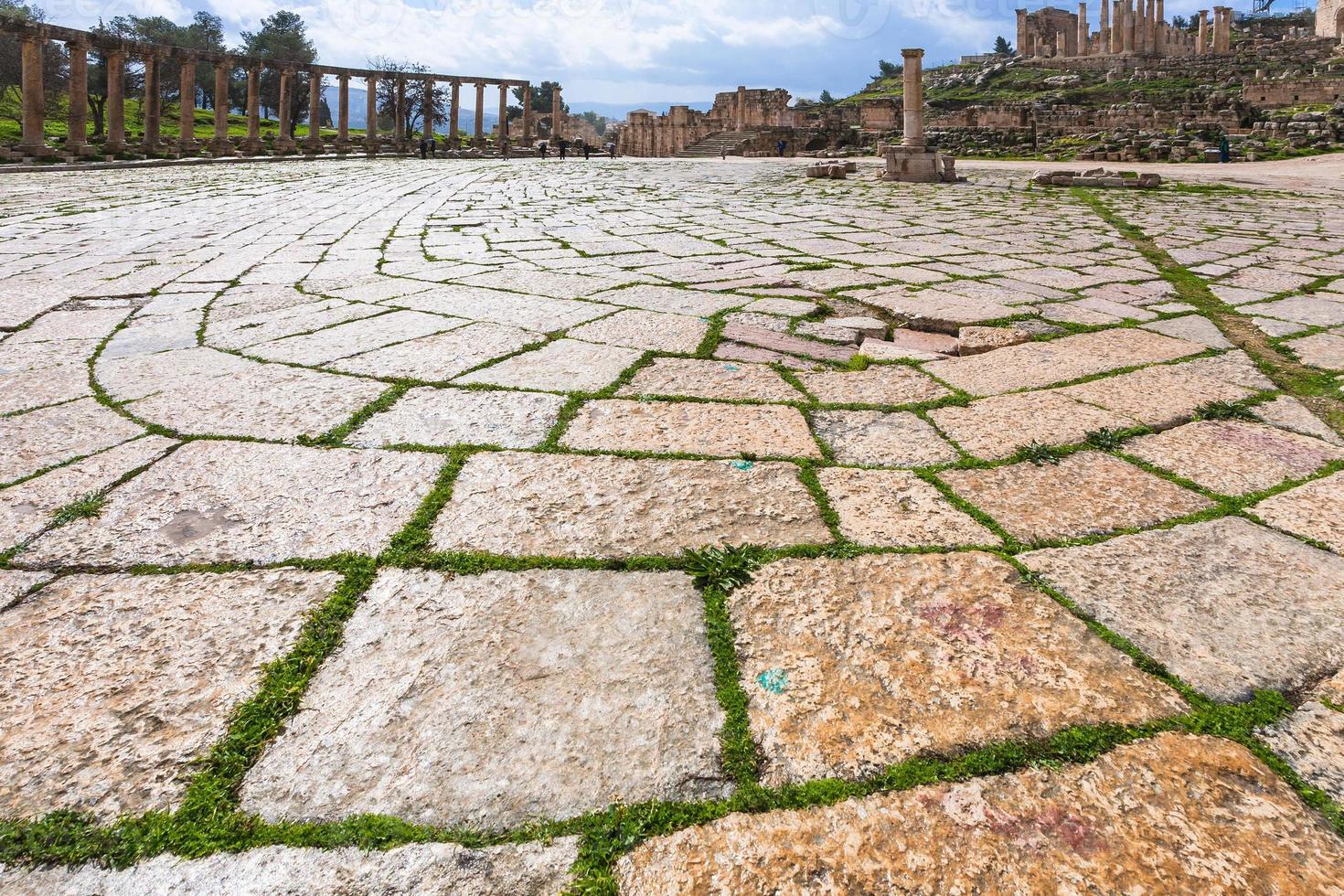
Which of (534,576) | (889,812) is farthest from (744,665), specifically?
(534,576)

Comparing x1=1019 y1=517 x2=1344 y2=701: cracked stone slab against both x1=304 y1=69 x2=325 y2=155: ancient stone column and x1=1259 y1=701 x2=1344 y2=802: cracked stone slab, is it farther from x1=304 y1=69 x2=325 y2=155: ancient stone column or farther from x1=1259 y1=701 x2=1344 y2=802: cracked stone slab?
x1=304 y1=69 x2=325 y2=155: ancient stone column

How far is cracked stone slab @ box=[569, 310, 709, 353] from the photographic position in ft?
10.8

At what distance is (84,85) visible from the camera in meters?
20.9

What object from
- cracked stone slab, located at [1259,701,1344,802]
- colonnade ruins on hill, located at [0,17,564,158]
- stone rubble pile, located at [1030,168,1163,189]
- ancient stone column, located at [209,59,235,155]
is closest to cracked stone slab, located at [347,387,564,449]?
cracked stone slab, located at [1259,701,1344,802]

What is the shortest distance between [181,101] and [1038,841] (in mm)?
31038

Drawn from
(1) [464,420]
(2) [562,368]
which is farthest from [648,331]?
(1) [464,420]

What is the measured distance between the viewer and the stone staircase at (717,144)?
35.0 m

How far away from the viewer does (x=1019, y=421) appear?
2.47m

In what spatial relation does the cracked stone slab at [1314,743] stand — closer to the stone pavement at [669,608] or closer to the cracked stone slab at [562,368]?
the stone pavement at [669,608]

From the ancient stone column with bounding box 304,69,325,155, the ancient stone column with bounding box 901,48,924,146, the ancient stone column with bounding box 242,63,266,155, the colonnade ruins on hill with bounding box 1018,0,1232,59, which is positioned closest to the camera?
the ancient stone column with bounding box 901,48,924,146

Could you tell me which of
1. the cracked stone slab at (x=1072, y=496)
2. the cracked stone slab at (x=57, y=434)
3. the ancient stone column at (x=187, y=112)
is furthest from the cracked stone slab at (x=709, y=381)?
the ancient stone column at (x=187, y=112)

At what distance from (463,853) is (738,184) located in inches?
550

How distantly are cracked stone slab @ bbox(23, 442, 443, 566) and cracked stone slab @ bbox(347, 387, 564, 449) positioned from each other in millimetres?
140

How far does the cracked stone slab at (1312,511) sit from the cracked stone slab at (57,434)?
0.23 m
